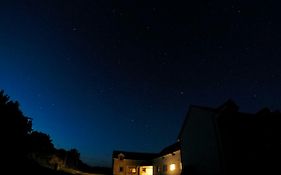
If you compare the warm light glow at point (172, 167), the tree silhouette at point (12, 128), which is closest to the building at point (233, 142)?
the warm light glow at point (172, 167)

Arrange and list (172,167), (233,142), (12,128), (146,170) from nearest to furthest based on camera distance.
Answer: (233,142) < (12,128) < (172,167) < (146,170)

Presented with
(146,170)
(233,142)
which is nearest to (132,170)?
(146,170)

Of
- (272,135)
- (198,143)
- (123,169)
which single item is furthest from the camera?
(123,169)

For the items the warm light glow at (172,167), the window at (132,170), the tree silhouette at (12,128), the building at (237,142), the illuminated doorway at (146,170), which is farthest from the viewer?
the window at (132,170)

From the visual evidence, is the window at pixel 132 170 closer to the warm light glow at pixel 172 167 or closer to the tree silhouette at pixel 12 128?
the warm light glow at pixel 172 167

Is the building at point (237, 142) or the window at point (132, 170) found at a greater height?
the building at point (237, 142)

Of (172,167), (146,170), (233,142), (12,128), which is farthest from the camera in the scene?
(146,170)

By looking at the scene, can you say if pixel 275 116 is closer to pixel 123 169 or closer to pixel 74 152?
pixel 123 169

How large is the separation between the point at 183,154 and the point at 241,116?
10111 mm

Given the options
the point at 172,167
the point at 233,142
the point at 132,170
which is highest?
the point at 233,142

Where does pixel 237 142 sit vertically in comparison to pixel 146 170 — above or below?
above

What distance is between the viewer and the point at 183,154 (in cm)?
3061

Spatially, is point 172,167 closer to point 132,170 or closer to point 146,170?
point 146,170

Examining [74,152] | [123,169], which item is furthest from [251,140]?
[74,152]
